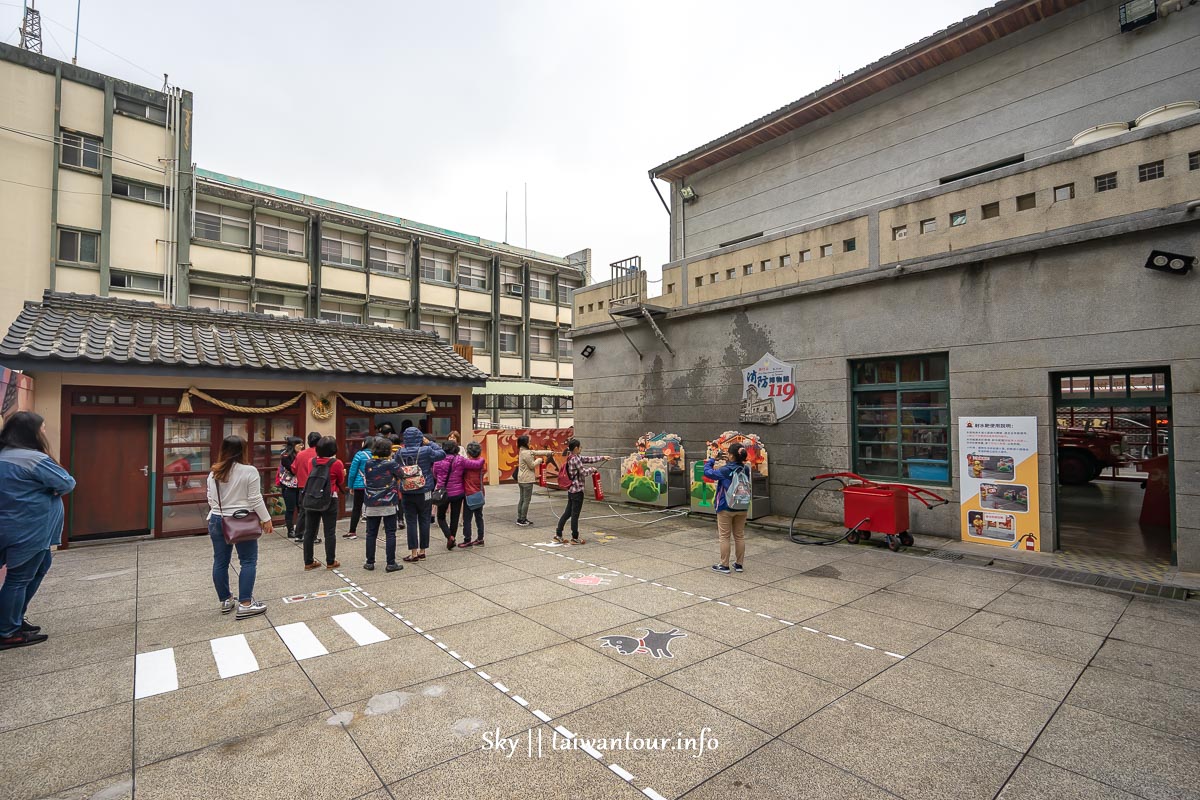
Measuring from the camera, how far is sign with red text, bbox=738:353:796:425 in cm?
1212

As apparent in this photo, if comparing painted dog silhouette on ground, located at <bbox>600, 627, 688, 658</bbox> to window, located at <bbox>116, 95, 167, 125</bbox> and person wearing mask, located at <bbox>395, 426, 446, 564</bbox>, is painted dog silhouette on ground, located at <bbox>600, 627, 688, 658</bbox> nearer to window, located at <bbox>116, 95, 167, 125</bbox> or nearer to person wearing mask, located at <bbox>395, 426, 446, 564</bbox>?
person wearing mask, located at <bbox>395, 426, 446, 564</bbox>

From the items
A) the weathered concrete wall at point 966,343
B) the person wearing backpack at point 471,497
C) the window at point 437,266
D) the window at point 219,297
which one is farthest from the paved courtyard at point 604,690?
the window at point 437,266

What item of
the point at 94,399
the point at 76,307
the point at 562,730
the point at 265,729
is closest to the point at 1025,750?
the point at 562,730

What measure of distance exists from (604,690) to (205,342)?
11223mm

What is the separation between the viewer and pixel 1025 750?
359 centimetres

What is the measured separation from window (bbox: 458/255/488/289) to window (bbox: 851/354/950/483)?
27.8 meters

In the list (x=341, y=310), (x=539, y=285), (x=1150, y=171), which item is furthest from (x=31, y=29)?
(x=1150, y=171)

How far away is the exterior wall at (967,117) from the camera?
10.1 meters

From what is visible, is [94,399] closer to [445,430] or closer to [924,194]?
[445,430]

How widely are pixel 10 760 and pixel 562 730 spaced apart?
3.43 metres

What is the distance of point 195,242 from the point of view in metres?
25.1

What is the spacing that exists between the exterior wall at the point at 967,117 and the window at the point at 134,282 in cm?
2340

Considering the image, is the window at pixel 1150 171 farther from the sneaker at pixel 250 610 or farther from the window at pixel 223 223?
the window at pixel 223 223

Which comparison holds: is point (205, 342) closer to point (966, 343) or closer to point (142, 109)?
point (966, 343)
